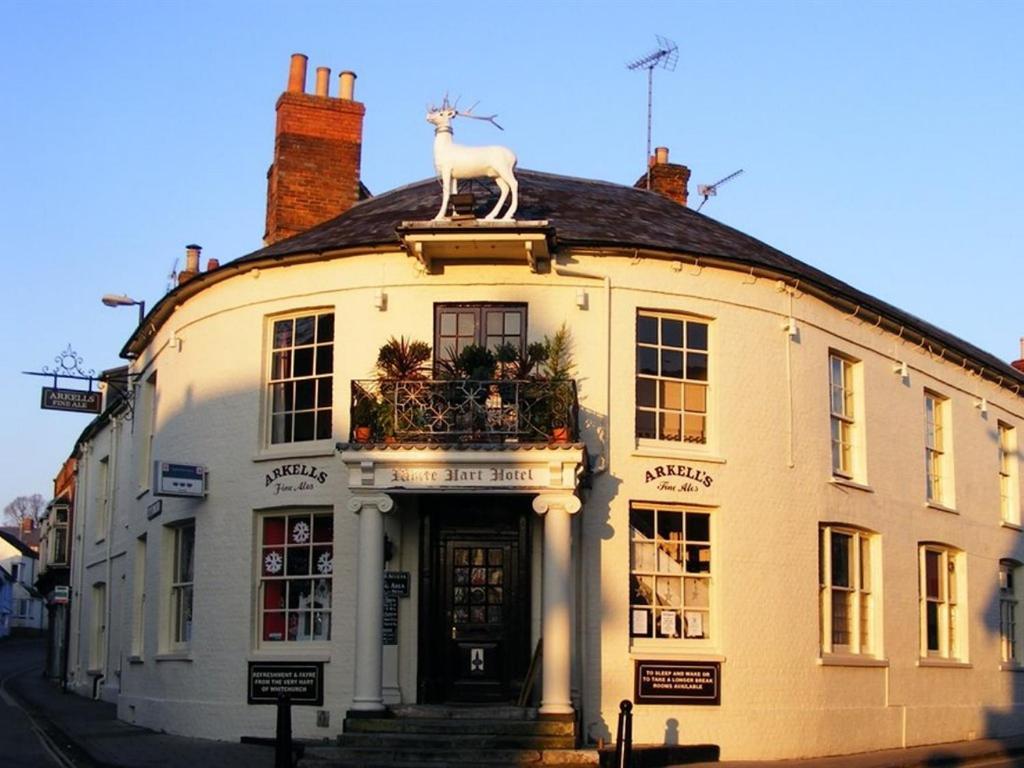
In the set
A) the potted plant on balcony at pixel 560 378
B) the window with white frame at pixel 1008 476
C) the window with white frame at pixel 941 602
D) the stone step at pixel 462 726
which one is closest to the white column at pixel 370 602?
the stone step at pixel 462 726

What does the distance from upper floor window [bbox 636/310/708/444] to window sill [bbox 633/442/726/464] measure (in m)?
0.19

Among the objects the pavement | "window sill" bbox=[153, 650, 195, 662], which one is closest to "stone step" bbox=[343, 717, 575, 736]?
the pavement

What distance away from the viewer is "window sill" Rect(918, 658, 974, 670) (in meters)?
22.4

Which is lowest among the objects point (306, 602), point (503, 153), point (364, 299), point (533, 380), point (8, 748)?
point (8, 748)

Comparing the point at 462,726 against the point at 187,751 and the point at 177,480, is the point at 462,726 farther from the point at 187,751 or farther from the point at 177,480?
the point at 177,480

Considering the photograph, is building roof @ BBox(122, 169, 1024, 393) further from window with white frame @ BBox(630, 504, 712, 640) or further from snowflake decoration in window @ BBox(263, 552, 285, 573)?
snowflake decoration in window @ BBox(263, 552, 285, 573)

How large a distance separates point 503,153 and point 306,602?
22.8 ft

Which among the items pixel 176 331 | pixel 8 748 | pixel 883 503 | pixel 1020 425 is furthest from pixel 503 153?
pixel 1020 425

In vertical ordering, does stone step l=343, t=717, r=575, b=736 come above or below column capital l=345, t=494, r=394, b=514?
below

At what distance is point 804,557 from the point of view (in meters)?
19.8

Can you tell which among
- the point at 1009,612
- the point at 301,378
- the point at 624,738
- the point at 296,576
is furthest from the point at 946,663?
the point at 301,378

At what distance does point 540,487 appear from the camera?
56.7ft

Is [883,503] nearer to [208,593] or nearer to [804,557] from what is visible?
[804,557]

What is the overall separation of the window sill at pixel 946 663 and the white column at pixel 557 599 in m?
7.82
